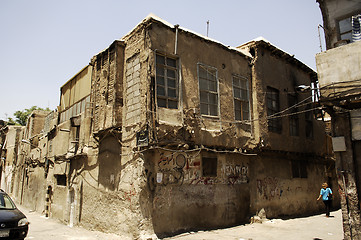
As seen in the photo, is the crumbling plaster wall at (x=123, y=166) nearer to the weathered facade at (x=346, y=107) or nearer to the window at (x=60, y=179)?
the window at (x=60, y=179)

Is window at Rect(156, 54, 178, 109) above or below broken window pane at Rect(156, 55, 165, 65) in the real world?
below

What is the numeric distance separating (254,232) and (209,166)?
287 centimetres

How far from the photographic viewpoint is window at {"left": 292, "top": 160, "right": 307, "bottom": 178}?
14.4 meters

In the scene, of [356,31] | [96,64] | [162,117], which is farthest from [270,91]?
[96,64]

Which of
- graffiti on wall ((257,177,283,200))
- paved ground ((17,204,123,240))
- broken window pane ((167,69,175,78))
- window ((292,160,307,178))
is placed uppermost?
broken window pane ((167,69,175,78))

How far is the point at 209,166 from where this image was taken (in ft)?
35.1

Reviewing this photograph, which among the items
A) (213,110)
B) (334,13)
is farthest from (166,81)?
(334,13)

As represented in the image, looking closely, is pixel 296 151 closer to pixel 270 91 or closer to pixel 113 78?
pixel 270 91

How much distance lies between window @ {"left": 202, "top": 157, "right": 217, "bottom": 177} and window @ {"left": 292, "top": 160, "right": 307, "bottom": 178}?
571cm

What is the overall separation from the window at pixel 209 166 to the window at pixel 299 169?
571cm

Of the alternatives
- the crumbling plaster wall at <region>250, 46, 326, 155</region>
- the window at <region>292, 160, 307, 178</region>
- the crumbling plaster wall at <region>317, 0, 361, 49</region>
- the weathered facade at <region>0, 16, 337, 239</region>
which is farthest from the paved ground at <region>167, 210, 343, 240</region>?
the crumbling plaster wall at <region>317, 0, 361, 49</region>

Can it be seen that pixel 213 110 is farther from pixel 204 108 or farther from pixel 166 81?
pixel 166 81

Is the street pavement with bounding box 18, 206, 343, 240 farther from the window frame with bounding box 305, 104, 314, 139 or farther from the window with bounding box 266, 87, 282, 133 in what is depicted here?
the window frame with bounding box 305, 104, 314, 139

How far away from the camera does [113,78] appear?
11.2 metres
